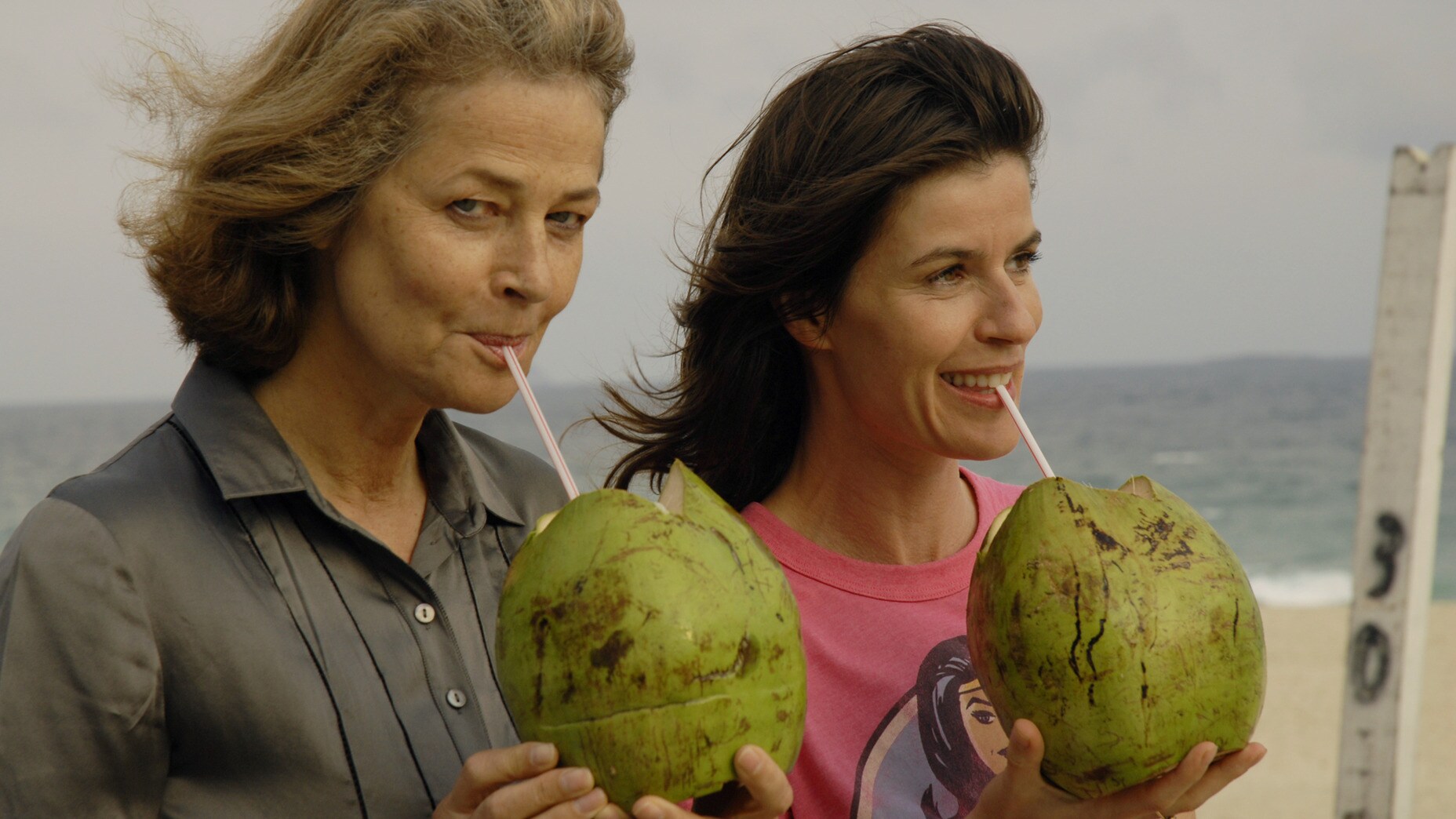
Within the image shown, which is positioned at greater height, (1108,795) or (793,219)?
(793,219)

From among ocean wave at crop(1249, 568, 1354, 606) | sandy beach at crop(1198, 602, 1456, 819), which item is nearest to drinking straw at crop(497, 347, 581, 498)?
→ sandy beach at crop(1198, 602, 1456, 819)

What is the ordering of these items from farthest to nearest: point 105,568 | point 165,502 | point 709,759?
point 165,502, point 105,568, point 709,759

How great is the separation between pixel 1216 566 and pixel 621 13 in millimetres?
1215

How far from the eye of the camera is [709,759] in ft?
4.93

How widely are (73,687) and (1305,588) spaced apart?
22.4 m

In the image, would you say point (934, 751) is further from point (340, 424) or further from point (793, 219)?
point (340, 424)

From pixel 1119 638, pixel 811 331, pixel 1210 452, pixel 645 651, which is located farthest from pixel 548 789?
pixel 1210 452

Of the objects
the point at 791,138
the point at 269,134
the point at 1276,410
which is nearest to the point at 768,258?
the point at 791,138

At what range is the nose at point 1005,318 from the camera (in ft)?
6.79

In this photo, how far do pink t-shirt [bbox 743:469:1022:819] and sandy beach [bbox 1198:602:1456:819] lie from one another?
561 cm

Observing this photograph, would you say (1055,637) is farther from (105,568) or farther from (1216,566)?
(105,568)

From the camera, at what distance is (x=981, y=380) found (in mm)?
2115

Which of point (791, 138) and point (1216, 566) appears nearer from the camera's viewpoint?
point (1216, 566)

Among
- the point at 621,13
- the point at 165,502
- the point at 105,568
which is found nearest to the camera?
the point at 105,568
